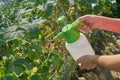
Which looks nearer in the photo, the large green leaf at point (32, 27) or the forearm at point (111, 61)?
the forearm at point (111, 61)

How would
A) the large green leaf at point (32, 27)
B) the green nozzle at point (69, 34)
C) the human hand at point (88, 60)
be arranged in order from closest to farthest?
the human hand at point (88, 60)
the green nozzle at point (69, 34)
the large green leaf at point (32, 27)

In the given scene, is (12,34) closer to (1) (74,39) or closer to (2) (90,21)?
(1) (74,39)

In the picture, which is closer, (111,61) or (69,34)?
(111,61)

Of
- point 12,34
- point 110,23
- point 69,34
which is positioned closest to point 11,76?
point 12,34

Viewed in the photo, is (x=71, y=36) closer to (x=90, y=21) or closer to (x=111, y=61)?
(x=90, y=21)

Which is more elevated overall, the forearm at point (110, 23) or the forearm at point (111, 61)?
the forearm at point (111, 61)

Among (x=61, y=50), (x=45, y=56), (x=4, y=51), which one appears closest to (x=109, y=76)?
(x=61, y=50)

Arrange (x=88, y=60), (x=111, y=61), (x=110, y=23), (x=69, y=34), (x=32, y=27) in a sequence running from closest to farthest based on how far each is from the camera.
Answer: (x=111, y=61) → (x=88, y=60) → (x=69, y=34) → (x=32, y=27) → (x=110, y=23)

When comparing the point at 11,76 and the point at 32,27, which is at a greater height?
the point at 32,27

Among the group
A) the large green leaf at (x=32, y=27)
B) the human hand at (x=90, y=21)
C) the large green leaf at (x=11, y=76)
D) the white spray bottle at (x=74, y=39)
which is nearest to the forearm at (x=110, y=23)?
the human hand at (x=90, y=21)

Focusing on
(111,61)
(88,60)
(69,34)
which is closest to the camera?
(111,61)

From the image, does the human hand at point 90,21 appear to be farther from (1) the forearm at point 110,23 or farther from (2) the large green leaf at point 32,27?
(2) the large green leaf at point 32,27

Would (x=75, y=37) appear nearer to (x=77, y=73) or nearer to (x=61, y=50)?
(x=61, y=50)

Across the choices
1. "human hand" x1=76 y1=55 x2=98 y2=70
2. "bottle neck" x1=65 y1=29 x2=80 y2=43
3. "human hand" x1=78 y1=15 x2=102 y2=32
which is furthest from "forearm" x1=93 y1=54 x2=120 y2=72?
"human hand" x1=78 y1=15 x2=102 y2=32
